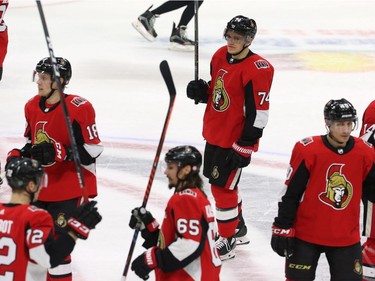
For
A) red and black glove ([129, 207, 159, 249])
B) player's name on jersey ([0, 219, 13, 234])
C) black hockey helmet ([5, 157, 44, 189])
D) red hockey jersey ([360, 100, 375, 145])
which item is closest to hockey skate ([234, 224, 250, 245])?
red hockey jersey ([360, 100, 375, 145])

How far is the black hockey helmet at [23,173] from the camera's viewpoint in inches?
159

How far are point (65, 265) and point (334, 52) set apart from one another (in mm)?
6931

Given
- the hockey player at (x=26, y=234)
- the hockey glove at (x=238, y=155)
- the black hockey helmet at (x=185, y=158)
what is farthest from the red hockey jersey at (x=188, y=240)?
the hockey glove at (x=238, y=155)

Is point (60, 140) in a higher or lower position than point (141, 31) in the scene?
higher

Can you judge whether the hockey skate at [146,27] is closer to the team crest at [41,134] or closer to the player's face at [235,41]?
the player's face at [235,41]

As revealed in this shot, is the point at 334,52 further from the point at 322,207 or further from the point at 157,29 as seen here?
the point at 322,207

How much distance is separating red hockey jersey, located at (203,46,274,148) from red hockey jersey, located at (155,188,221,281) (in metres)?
1.48

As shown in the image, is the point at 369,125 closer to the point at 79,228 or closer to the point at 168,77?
the point at 168,77

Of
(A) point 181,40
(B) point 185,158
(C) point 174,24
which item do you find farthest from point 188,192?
(C) point 174,24

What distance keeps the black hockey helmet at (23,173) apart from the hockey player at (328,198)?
49.2 inches

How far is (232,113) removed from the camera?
578 cm

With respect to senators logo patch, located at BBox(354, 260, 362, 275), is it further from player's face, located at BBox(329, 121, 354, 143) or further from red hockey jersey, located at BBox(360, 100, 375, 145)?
red hockey jersey, located at BBox(360, 100, 375, 145)

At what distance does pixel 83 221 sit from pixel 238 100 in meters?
1.78

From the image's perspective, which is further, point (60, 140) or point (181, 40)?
point (181, 40)
